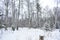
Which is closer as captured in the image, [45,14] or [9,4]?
[9,4]

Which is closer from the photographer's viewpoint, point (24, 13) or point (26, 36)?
point (26, 36)

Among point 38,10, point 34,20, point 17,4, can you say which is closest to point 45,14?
point 34,20

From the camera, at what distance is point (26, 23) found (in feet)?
151

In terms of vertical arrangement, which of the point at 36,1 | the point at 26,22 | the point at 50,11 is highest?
the point at 36,1

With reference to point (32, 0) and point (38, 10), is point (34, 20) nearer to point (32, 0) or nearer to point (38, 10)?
point (38, 10)

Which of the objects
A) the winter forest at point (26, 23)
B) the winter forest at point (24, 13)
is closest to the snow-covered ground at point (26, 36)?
the winter forest at point (26, 23)

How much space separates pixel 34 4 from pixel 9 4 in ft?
44.7

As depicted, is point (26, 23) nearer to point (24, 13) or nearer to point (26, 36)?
point (24, 13)

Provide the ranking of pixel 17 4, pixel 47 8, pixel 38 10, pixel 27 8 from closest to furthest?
pixel 17 4, pixel 27 8, pixel 38 10, pixel 47 8

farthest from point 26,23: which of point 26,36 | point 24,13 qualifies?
point 26,36

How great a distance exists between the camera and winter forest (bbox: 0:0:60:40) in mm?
14885

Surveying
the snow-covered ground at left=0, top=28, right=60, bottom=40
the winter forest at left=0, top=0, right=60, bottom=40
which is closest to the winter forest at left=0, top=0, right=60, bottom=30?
the winter forest at left=0, top=0, right=60, bottom=40

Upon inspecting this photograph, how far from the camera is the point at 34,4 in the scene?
37.5 metres

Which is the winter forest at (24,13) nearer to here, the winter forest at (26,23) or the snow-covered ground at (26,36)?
the winter forest at (26,23)
